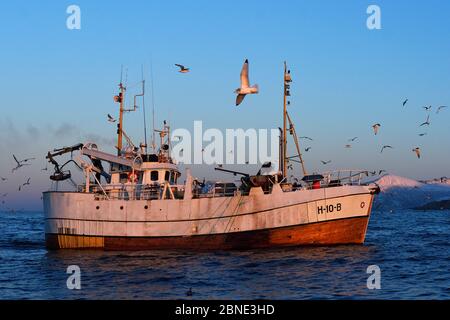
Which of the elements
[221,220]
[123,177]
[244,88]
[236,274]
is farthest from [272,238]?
[123,177]

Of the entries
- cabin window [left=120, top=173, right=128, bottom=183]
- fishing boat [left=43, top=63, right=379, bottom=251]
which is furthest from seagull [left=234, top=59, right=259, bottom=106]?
cabin window [left=120, top=173, right=128, bottom=183]

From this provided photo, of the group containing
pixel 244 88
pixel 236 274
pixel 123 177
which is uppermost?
pixel 244 88

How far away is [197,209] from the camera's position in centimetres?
3281

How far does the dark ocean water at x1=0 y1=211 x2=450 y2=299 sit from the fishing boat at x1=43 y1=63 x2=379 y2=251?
3.92ft

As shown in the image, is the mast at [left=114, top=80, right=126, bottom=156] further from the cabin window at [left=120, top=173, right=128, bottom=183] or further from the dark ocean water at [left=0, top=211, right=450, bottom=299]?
the dark ocean water at [left=0, top=211, right=450, bottom=299]

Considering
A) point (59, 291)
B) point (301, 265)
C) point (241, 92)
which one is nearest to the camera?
point (59, 291)

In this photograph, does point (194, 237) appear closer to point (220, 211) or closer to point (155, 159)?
point (220, 211)

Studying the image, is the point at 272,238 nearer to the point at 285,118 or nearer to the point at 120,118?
the point at 285,118

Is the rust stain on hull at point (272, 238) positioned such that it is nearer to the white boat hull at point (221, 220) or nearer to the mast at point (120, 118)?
the white boat hull at point (221, 220)

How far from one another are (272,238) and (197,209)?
4.67 m

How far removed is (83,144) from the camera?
3719cm
